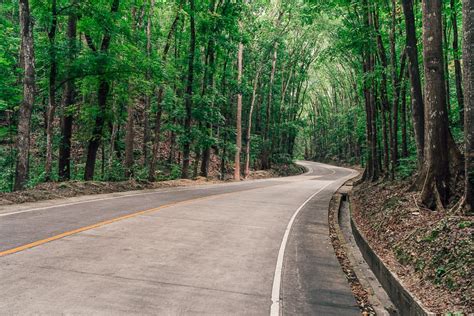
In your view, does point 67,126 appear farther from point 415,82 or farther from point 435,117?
point 435,117

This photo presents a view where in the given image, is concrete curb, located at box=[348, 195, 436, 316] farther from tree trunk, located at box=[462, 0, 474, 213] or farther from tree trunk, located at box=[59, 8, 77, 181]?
tree trunk, located at box=[59, 8, 77, 181]

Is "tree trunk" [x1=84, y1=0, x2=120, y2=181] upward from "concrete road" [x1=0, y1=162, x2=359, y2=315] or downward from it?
upward

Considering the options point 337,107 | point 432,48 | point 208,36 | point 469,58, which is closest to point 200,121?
point 208,36

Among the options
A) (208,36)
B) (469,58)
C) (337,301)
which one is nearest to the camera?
(337,301)

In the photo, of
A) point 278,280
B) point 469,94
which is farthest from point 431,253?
point 469,94

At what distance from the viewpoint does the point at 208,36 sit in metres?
25.5

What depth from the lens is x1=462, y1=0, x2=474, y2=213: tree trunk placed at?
723 cm

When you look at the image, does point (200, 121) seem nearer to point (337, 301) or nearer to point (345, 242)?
point (345, 242)

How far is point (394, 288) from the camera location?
625 cm

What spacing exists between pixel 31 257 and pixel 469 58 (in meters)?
8.67

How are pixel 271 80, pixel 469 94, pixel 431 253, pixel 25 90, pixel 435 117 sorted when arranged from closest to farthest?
pixel 431 253, pixel 469 94, pixel 435 117, pixel 25 90, pixel 271 80

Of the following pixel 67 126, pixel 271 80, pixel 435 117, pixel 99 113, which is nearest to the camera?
pixel 435 117

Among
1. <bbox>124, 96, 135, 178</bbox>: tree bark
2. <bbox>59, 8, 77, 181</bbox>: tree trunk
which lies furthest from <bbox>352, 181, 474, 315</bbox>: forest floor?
<bbox>124, 96, 135, 178</bbox>: tree bark

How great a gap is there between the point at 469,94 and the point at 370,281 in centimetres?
405
